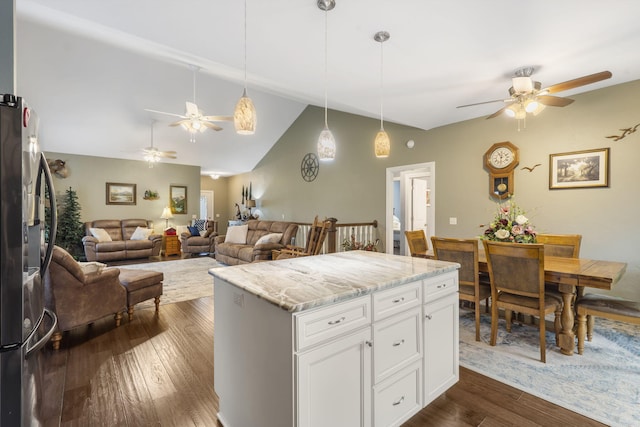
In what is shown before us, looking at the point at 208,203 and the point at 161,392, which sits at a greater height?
the point at 208,203

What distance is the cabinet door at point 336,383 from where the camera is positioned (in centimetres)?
127

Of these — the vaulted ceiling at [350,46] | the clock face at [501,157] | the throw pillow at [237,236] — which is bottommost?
the throw pillow at [237,236]

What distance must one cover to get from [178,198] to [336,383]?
9017mm

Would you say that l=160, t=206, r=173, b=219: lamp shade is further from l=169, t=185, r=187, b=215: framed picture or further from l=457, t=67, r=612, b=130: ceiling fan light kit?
l=457, t=67, r=612, b=130: ceiling fan light kit

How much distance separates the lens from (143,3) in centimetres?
223

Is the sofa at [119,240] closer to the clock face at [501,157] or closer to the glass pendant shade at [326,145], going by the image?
the glass pendant shade at [326,145]

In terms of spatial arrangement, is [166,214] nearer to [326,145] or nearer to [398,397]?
[326,145]

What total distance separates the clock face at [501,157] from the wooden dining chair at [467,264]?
6.79 ft

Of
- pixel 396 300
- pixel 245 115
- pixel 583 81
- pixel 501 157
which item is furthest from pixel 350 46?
pixel 501 157

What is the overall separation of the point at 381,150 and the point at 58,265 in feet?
10.3

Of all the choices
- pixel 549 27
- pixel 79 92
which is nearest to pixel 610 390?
pixel 549 27

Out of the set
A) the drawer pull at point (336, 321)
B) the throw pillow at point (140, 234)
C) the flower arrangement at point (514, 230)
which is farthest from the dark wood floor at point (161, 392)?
the throw pillow at point (140, 234)

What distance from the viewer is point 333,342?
137cm

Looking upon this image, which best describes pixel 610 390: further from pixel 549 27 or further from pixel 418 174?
pixel 418 174
